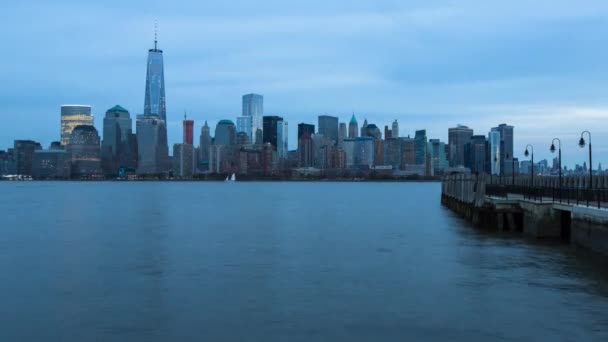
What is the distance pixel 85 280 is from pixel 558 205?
2867 centimetres

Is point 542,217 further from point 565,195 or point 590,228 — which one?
point 590,228

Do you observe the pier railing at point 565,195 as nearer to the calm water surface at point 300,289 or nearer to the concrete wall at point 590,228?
the concrete wall at point 590,228

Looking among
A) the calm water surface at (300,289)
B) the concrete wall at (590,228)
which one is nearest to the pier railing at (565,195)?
the concrete wall at (590,228)

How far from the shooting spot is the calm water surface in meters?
21.7

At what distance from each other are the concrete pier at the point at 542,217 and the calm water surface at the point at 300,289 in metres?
1.22

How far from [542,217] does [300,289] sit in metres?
22.4

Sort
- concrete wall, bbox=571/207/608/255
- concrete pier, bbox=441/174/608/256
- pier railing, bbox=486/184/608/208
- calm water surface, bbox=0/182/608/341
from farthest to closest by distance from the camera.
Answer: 1. pier railing, bbox=486/184/608/208
2. concrete pier, bbox=441/174/608/256
3. concrete wall, bbox=571/207/608/255
4. calm water surface, bbox=0/182/608/341

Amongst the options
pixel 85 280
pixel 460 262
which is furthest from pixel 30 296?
pixel 460 262

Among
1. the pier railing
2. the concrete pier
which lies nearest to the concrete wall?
the concrete pier

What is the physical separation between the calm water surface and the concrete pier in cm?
122

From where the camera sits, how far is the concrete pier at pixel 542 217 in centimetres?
3509

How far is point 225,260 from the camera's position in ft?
124

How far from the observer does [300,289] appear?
28.7 m

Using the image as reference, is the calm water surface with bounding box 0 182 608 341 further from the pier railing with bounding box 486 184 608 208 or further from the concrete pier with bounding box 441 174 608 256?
the pier railing with bounding box 486 184 608 208
